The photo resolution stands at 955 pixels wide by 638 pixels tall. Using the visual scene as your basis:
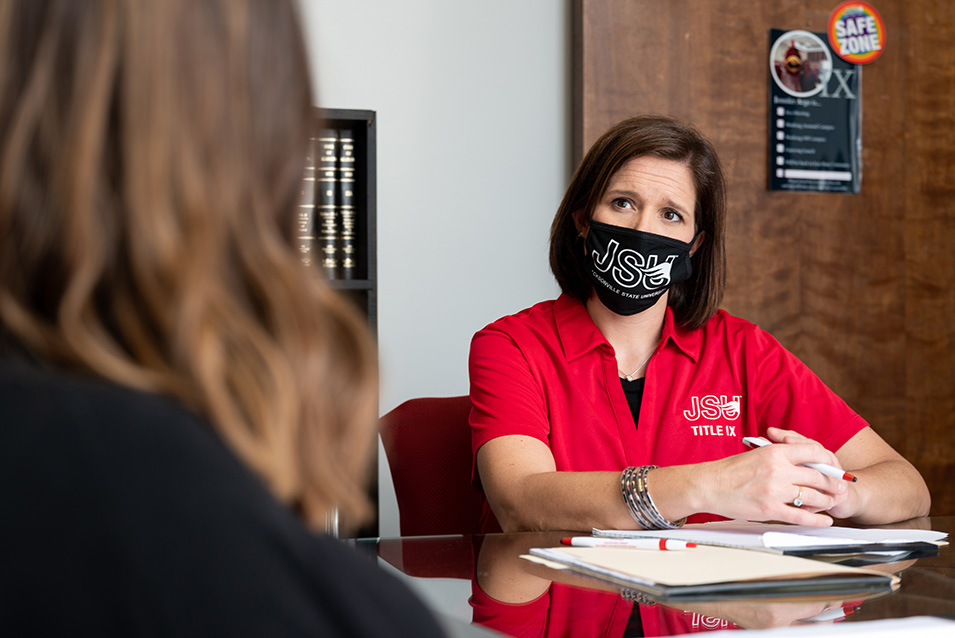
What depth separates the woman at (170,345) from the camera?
1.29 ft

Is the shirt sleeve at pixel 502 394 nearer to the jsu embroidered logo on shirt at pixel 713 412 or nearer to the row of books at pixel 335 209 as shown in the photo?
the jsu embroidered logo on shirt at pixel 713 412

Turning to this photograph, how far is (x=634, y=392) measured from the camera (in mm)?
1886

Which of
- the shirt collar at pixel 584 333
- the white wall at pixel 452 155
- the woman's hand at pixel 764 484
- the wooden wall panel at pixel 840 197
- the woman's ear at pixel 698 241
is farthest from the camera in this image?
the wooden wall panel at pixel 840 197

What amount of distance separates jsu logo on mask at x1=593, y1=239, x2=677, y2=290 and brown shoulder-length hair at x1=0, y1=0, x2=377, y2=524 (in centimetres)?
Result: 139

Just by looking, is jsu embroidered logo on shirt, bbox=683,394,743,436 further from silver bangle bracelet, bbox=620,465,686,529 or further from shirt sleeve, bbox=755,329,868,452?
silver bangle bracelet, bbox=620,465,686,529

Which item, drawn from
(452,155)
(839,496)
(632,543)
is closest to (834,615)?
(632,543)

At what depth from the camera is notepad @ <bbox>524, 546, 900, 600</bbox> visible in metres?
0.93

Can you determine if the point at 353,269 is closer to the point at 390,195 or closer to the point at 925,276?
the point at 390,195

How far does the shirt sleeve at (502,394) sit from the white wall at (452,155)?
90cm

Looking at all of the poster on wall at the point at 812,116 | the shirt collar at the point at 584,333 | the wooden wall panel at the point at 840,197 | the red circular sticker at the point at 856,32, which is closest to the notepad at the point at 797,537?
the shirt collar at the point at 584,333

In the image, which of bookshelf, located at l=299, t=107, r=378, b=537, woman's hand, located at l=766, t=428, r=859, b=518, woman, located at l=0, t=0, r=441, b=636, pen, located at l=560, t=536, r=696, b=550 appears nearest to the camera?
woman, located at l=0, t=0, r=441, b=636

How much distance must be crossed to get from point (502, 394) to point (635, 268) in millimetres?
374

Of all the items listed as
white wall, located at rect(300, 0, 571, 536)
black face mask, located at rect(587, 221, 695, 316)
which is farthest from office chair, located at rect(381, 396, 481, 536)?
white wall, located at rect(300, 0, 571, 536)

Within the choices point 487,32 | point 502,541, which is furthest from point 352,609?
point 487,32
